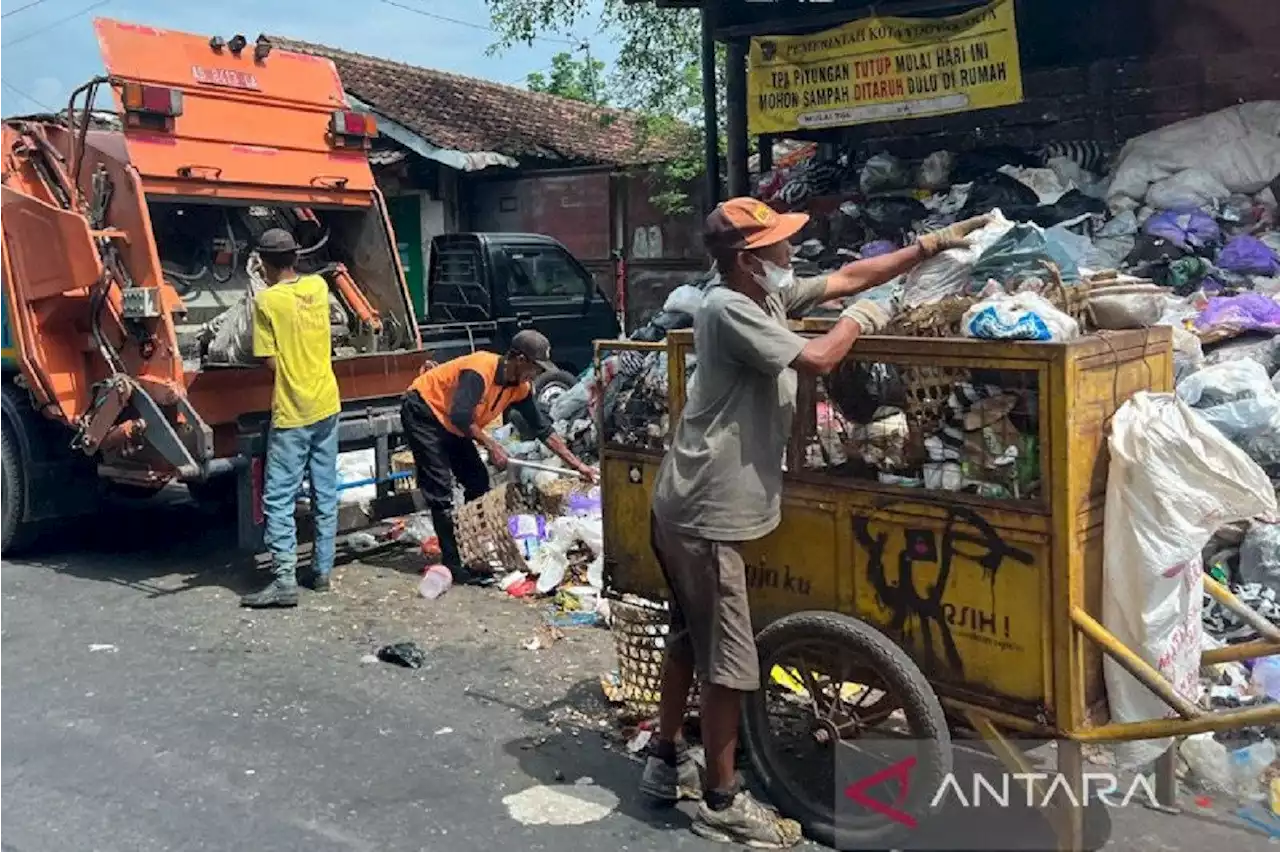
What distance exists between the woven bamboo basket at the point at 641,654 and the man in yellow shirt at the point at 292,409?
2404 mm

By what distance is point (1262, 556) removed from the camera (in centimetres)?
488

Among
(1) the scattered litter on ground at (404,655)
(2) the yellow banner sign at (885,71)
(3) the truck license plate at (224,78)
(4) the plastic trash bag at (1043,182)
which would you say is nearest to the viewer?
(1) the scattered litter on ground at (404,655)

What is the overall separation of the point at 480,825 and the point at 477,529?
9.23 feet

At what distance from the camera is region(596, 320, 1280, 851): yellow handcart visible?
308cm

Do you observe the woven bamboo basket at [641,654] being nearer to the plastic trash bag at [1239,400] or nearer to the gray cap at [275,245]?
the plastic trash bag at [1239,400]

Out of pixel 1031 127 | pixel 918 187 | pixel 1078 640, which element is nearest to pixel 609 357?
pixel 1078 640

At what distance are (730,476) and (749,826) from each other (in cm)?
99

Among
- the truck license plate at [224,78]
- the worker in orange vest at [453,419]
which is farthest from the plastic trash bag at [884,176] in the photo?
the truck license plate at [224,78]

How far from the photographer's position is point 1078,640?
10.1 ft

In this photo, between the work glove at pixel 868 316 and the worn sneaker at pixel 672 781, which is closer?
the work glove at pixel 868 316

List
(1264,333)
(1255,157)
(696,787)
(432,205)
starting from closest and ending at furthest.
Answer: (696,787) → (1264,333) → (1255,157) → (432,205)

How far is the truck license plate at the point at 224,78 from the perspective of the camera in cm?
694

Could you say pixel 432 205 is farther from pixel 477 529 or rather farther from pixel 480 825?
pixel 480 825

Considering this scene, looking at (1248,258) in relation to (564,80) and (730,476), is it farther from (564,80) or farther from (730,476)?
(564,80)
